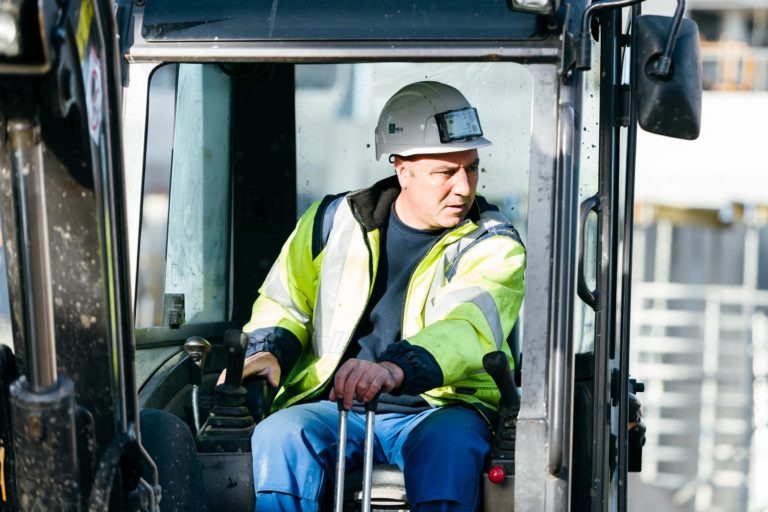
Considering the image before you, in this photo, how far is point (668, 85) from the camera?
2.97 meters

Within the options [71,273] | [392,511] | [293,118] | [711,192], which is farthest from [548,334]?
[711,192]

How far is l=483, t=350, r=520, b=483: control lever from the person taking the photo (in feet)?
10.5

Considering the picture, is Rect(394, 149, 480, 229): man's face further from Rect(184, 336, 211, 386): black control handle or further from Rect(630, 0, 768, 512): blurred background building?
Rect(630, 0, 768, 512): blurred background building

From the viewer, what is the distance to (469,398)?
3627 mm

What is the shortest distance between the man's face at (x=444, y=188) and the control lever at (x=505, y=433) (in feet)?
2.71

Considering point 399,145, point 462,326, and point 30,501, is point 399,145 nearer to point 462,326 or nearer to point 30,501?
point 462,326

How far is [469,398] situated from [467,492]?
1.45 feet

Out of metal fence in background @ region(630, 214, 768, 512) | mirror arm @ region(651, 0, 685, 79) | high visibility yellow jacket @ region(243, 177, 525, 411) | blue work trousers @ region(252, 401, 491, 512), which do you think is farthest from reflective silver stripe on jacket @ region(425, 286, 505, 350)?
metal fence in background @ region(630, 214, 768, 512)

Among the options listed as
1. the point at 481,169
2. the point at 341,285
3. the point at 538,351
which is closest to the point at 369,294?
the point at 341,285

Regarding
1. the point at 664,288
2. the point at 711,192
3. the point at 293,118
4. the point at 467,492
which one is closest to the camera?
the point at 467,492

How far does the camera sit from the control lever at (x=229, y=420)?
134 inches

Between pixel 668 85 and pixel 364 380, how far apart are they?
3.46ft

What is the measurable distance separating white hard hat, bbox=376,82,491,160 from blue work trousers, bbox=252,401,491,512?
32.4 inches

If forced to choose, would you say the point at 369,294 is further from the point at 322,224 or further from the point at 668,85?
the point at 668,85
